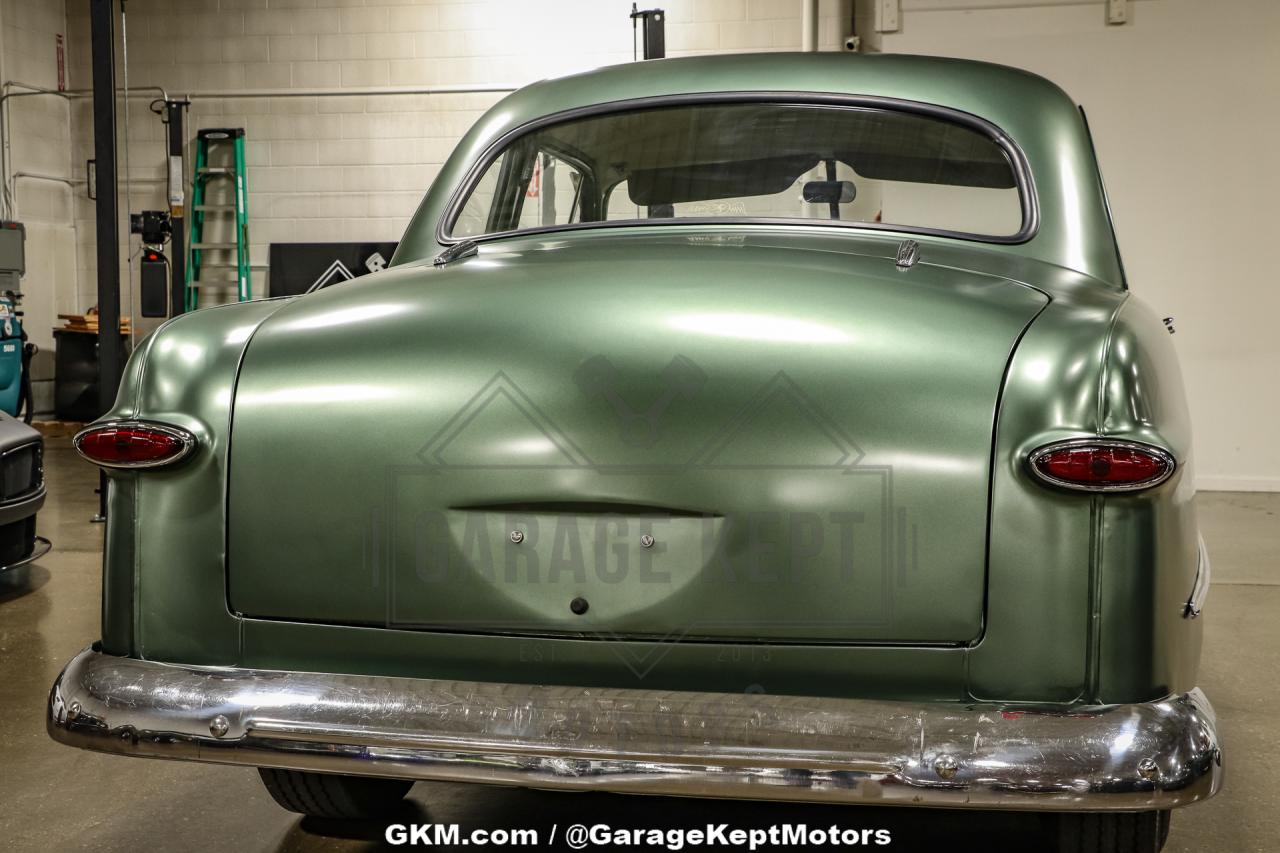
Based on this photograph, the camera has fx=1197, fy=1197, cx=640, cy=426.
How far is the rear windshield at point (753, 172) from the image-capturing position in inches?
92.1

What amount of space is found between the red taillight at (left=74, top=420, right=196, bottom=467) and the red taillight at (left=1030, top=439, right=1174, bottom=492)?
120 cm

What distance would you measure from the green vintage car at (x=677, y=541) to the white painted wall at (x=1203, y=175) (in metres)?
6.61

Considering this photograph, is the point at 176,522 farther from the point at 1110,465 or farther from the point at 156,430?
the point at 1110,465

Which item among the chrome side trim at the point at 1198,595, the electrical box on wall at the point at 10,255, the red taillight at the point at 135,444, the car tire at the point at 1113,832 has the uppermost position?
the electrical box on wall at the point at 10,255

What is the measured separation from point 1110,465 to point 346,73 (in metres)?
10.6

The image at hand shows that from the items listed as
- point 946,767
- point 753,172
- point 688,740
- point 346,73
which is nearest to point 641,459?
point 688,740

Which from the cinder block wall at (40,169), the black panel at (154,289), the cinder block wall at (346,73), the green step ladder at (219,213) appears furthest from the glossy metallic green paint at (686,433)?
the cinder block wall at (40,169)

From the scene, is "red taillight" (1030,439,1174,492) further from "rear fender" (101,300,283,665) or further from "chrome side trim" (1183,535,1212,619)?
"rear fender" (101,300,283,665)

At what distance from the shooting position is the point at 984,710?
1503 millimetres

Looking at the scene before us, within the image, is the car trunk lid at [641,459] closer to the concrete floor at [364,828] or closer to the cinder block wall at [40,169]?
the concrete floor at [364,828]

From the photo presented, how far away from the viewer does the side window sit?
260 centimetres

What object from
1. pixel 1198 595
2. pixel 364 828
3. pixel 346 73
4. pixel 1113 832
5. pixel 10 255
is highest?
pixel 346 73

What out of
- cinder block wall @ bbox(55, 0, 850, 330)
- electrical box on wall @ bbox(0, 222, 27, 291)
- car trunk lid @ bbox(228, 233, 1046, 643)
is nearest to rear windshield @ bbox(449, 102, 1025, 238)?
car trunk lid @ bbox(228, 233, 1046, 643)

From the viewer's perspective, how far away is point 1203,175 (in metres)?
7.73
